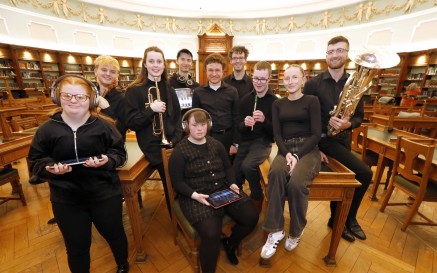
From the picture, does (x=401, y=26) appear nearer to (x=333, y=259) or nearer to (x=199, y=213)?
(x=333, y=259)

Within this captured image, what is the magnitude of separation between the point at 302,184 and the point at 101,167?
1.54m

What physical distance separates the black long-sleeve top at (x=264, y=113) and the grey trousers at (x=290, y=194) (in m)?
0.71

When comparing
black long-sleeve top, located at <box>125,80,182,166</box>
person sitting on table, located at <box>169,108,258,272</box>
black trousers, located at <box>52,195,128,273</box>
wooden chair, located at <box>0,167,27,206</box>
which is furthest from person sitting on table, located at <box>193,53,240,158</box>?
wooden chair, located at <box>0,167,27,206</box>

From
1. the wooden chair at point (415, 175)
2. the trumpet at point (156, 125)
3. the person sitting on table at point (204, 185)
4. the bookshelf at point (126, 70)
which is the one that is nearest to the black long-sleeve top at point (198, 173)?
the person sitting on table at point (204, 185)

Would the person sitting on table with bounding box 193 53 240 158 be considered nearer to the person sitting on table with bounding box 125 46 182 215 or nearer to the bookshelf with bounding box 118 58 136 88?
the person sitting on table with bounding box 125 46 182 215

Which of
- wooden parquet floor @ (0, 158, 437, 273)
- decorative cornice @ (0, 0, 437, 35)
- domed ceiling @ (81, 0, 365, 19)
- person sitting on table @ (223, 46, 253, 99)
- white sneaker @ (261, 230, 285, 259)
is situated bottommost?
wooden parquet floor @ (0, 158, 437, 273)

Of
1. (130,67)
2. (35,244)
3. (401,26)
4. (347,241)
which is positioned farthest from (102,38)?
(401,26)

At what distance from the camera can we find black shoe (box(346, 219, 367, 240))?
224 cm

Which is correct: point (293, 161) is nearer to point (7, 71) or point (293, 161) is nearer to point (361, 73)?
point (361, 73)

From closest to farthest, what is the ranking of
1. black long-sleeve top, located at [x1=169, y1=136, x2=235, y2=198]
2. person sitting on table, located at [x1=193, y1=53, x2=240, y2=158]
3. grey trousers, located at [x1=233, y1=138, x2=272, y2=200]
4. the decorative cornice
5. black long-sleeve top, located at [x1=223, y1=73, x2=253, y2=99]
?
1. black long-sleeve top, located at [x1=169, y1=136, x2=235, y2=198]
2. grey trousers, located at [x1=233, y1=138, x2=272, y2=200]
3. person sitting on table, located at [x1=193, y1=53, x2=240, y2=158]
4. black long-sleeve top, located at [x1=223, y1=73, x2=253, y2=99]
5. the decorative cornice

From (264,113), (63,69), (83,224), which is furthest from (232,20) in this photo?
(83,224)

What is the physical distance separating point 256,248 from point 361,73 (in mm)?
2023

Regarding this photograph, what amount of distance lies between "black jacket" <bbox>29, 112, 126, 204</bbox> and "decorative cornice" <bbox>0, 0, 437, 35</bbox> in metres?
10.6

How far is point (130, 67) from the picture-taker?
11.9 metres
